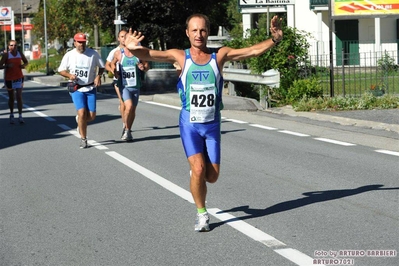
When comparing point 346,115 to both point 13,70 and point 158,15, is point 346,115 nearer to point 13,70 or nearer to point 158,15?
point 13,70

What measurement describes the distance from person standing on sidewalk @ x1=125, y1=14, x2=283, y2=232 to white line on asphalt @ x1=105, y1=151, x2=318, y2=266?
395 mm

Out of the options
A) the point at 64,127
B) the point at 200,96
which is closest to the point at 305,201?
the point at 200,96

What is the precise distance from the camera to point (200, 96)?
7719 millimetres

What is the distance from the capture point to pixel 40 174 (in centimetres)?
1167

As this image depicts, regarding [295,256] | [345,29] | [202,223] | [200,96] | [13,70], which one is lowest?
[295,256]

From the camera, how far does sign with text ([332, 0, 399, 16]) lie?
23.5 meters

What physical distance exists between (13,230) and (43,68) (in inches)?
2826

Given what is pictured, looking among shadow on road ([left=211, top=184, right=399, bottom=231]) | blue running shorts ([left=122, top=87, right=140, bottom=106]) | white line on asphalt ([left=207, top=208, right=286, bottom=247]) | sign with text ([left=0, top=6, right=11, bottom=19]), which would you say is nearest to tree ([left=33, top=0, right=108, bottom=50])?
sign with text ([left=0, top=6, right=11, bottom=19])

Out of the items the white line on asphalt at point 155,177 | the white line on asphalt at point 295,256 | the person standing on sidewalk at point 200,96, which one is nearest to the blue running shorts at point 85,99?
the white line on asphalt at point 155,177

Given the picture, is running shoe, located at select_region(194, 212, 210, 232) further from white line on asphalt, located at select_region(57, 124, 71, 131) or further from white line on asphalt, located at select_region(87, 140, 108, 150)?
white line on asphalt, located at select_region(57, 124, 71, 131)

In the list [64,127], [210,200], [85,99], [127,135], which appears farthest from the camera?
[64,127]

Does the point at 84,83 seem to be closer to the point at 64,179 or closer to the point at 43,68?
the point at 64,179

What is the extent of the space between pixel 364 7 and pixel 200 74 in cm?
1741

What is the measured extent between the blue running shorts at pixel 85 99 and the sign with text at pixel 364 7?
10573 mm
